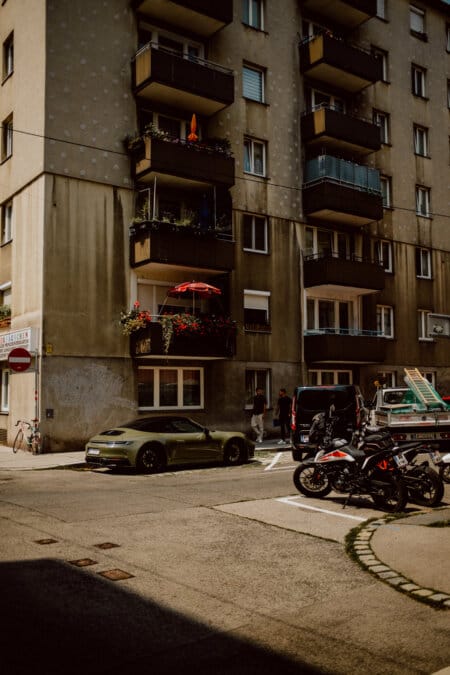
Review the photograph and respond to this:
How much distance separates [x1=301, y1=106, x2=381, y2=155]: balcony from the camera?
2769 cm

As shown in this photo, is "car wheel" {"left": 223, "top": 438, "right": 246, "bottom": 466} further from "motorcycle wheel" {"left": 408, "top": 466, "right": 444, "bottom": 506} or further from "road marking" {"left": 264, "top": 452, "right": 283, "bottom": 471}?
"motorcycle wheel" {"left": 408, "top": 466, "right": 444, "bottom": 506}

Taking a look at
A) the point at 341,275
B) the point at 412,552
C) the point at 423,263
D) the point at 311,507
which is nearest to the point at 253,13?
the point at 341,275

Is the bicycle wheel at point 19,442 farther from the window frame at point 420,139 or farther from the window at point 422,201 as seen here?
the window frame at point 420,139

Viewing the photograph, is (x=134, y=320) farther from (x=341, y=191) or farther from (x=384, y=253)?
(x=384, y=253)

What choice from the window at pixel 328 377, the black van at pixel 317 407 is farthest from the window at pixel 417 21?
the black van at pixel 317 407

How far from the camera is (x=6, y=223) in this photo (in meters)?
25.0

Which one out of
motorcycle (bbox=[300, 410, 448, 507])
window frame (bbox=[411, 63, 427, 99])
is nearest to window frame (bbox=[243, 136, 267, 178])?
window frame (bbox=[411, 63, 427, 99])

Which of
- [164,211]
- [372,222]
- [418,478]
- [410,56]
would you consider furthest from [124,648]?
[410,56]

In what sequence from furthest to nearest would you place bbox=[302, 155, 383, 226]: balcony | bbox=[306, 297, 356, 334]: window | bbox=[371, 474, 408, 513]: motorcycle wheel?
bbox=[306, 297, 356, 334]: window → bbox=[302, 155, 383, 226]: balcony → bbox=[371, 474, 408, 513]: motorcycle wheel

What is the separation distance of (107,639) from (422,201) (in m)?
31.4

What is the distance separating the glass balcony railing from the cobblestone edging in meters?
20.3

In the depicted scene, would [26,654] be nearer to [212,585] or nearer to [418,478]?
[212,585]

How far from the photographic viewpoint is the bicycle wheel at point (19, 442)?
21.5 metres

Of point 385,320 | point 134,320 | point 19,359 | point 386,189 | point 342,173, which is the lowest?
point 19,359
